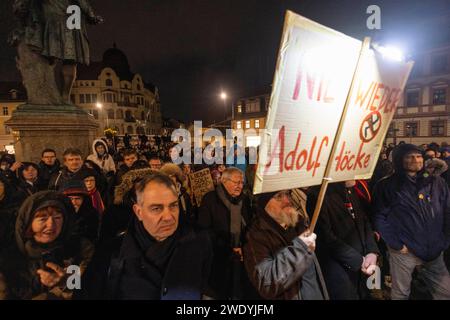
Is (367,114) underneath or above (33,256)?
above

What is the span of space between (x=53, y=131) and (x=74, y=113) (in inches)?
21.2

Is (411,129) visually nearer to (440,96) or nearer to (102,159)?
(440,96)

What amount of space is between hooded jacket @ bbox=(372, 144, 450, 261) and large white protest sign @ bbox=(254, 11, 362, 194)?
173 cm

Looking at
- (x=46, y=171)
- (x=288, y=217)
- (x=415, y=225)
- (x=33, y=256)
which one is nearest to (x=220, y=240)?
(x=288, y=217)

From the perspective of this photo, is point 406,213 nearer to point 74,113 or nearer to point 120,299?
point 120,299

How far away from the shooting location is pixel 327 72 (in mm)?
1761

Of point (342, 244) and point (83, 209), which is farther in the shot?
point (83, 209)

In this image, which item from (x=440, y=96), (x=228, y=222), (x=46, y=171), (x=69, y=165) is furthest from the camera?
(x=440, y=96)

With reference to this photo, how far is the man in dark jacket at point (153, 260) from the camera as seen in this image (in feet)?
5.99

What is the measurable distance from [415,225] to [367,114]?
1720 millimetres

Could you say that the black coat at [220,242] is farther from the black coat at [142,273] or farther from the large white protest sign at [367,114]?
the large white protest sign at [367,114]

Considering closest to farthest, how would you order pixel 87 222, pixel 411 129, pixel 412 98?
pixel 87 222 < pixel 411 129 < pixel 412 98

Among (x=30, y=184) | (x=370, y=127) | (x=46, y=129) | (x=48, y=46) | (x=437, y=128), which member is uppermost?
(x=48, y=46)

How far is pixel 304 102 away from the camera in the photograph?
5.62ft
